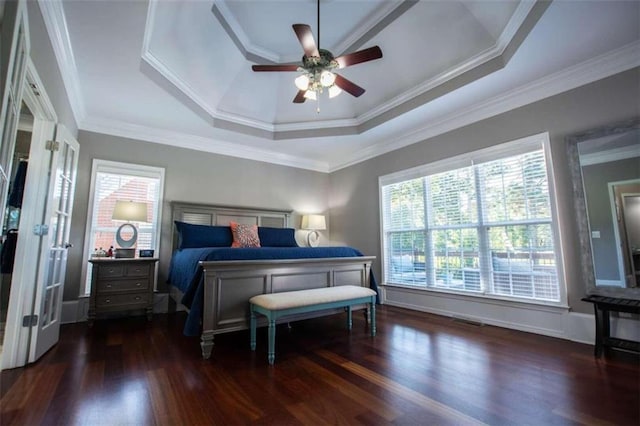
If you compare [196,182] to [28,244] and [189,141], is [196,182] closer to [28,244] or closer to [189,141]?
[189,141]

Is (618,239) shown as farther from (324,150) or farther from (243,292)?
(324,150)

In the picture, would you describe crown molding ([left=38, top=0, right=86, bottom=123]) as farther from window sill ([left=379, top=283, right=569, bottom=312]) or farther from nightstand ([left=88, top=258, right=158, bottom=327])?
window sill ([left=379, top=283, right=569, bottom=312])

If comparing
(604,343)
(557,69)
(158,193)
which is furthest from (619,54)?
(158,193)

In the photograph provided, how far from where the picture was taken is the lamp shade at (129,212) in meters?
3.62

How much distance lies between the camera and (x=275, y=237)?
466 centimetres

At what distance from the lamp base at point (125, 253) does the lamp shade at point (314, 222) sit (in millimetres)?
2697

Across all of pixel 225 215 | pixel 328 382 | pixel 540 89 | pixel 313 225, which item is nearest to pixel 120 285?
pixel 225 215

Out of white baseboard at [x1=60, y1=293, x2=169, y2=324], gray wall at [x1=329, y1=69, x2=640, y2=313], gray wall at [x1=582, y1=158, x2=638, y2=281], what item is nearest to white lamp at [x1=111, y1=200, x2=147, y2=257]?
white baseboard at [x1=60, y1=293, x2=169, y2=324]

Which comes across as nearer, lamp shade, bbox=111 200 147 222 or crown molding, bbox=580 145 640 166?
crown molding, bbox=580 145 640 166

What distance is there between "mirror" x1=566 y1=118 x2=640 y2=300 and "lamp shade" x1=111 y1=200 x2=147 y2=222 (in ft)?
15.6

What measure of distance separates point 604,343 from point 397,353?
1635 mm

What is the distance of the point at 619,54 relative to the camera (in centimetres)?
262

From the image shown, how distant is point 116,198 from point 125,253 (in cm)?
86

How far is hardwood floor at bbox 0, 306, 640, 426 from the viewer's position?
62.3 inches
